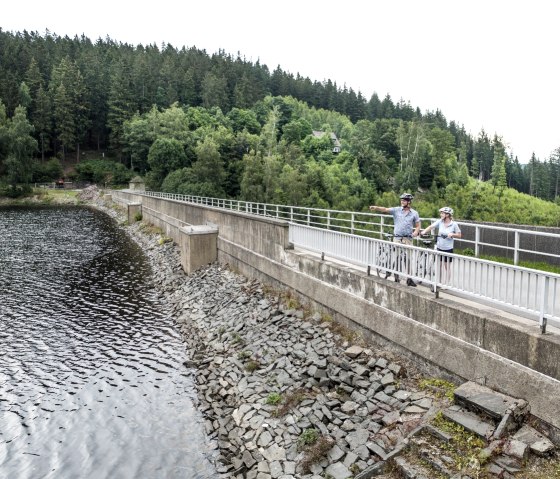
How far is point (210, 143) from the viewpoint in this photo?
73000 millimetres

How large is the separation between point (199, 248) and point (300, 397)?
54.2 feet

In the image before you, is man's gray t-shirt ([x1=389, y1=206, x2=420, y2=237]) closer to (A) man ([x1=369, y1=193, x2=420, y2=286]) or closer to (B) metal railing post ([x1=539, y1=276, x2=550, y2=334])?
(A) man ([x1=369, y1=193, x2=420, y2=286])

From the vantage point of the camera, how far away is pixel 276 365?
41.4 feet

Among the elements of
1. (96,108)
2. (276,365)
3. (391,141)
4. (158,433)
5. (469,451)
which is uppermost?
(96,108)

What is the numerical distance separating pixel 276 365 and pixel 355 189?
2887 inches

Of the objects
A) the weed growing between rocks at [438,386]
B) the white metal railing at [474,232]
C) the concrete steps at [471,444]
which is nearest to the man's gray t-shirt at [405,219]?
the white metal railing at [474,232]

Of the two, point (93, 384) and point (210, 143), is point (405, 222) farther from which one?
point (210, 143)

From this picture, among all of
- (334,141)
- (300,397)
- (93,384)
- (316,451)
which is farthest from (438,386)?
(334,141)

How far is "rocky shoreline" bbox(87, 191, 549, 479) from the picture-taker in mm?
8258

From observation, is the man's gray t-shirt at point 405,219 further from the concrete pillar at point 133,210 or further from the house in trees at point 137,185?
the house in trees at point 137,185

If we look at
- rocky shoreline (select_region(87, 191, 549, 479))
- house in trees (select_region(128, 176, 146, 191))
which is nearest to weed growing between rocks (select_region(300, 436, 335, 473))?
rocky shoreline (select_region(87, 191, 549, 479))

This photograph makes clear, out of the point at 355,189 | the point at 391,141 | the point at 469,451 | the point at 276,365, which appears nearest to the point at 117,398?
the point at 276,365

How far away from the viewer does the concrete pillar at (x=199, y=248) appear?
25672 millimetres

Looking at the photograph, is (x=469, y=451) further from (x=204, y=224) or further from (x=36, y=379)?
(x=204, y=224)
